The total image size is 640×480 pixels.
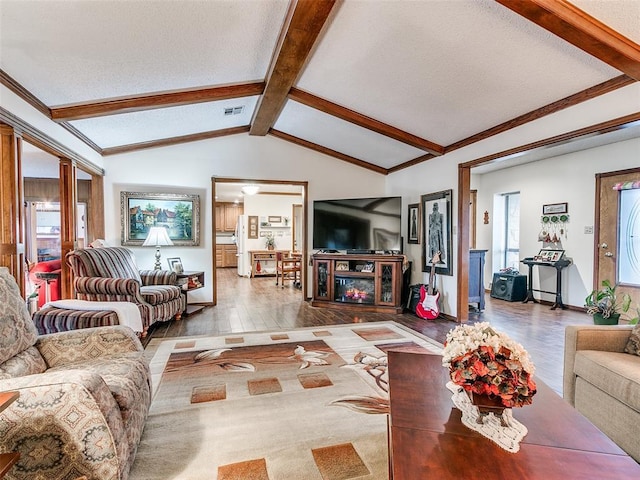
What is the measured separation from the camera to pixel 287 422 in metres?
2.01

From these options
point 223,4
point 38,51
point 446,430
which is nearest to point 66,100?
point 38,51

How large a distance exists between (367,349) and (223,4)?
122 inches

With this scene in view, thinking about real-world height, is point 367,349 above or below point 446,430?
below

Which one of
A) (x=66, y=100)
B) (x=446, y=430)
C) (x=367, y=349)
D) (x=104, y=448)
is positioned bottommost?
(x=367, y=349)

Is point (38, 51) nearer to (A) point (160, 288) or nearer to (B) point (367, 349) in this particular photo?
(A) point (160, 288)

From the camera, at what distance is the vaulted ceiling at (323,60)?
218cm

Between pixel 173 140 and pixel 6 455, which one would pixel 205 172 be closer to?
pixel 173 140

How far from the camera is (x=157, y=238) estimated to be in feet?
15.8

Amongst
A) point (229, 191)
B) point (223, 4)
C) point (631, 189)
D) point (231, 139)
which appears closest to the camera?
point (223, 4)

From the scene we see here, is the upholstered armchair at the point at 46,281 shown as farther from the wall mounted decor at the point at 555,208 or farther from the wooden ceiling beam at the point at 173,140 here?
the wall mounted decor at the point at 555,208

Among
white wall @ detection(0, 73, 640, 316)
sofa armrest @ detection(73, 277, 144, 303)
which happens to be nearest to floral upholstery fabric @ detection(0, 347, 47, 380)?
sofa armrest @ detection(73, 277, 144, 303)

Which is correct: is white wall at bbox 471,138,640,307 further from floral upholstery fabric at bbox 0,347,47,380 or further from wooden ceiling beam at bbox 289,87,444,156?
floral upholstery fabric at bbox 0,347,47,380

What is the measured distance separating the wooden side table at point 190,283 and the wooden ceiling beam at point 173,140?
2018mm

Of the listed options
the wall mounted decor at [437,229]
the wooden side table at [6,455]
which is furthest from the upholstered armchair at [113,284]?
the wall mounted decor at [437,229]
